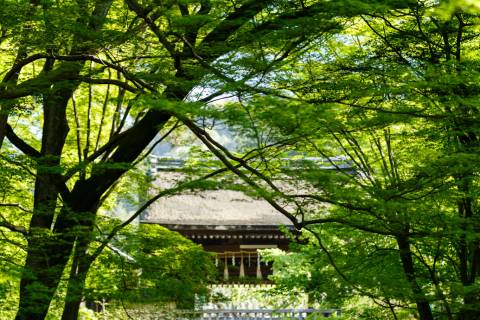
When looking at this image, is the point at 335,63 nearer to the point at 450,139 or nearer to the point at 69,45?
the point at 450,139

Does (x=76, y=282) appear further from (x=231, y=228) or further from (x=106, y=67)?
(x=231, y=228)

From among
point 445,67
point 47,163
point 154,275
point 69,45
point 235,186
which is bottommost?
point 154,275

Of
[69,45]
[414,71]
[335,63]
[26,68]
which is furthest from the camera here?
[26,68]

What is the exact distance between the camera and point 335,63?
6.38 metres

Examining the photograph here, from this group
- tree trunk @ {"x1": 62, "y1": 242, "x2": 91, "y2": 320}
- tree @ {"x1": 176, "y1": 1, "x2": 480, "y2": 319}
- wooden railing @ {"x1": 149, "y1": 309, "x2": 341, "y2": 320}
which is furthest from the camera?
wooden railing @ {"x1": 149, "y1": 309, "x2": 341, "y2": 320}

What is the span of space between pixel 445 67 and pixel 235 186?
2033 mm

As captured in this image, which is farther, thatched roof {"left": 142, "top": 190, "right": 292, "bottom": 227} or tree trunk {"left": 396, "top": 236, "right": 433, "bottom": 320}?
thatched roof {"left": 142, "top": 190, "right": 292, "bottom": 227}

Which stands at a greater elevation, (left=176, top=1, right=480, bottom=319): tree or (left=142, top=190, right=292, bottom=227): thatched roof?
(left=142, top=190, right=292, bottom=227): thatched roof

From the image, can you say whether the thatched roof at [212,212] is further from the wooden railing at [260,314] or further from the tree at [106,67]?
the tree at [106,67]

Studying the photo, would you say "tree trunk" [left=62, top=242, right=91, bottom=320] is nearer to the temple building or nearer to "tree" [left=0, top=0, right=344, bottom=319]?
"tree" [left=0, top=0, right=344, bottom=319]

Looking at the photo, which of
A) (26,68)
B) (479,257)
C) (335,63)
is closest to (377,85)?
(335,63)

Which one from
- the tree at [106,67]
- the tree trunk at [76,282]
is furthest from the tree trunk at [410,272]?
the tree trunk at [76,282]

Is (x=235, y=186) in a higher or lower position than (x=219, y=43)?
lower

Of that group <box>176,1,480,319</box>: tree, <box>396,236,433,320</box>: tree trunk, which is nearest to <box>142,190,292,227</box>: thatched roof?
<box>176,1,480,319</box>: tree
